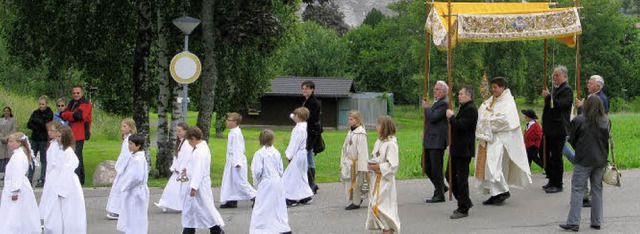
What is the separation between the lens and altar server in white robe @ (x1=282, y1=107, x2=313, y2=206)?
493 inches

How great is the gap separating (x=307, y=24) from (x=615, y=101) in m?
29.8

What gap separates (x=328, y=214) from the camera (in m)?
11.9

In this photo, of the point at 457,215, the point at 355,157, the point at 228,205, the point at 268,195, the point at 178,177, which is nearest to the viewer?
the point at 268,195

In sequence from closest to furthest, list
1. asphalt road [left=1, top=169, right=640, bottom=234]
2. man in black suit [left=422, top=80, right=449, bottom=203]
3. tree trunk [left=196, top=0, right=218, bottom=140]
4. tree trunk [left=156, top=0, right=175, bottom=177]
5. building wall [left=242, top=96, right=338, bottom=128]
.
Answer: asphalt road [left=1, top=169, right=640, bottom=234]
man in black suit [left=422, top=80, right=449, bottom=203]
tree trunk [left=196, top=0, right=218, bottom=140]
tree trunk [left=156, top=0, right=175, bottom=177]
building wall [left=242, top=96, right=338, bottom=128]

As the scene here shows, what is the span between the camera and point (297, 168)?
42.0 ft

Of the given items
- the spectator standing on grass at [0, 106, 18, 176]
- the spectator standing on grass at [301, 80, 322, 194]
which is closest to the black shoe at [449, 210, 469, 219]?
the spectator standing on grass at [301, 80, 322, 194]

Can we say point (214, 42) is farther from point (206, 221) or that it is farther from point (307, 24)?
point (307, 24)

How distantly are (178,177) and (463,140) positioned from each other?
389 centimetres

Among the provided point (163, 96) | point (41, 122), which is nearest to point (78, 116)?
point (41, 122)

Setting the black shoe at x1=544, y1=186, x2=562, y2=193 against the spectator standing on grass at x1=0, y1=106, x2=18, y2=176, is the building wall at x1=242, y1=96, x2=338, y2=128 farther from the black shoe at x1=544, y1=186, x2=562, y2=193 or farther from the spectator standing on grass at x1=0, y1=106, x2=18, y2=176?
the black shoe at x1=544, y1=186, x2=562, y2=193

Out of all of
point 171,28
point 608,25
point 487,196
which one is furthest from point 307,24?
point 487,196

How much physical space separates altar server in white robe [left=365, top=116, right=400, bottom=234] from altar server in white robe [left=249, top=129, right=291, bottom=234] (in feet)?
3.79

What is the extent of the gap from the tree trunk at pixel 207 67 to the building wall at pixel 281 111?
42.3 metres

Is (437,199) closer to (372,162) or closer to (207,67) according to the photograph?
(372,162)
